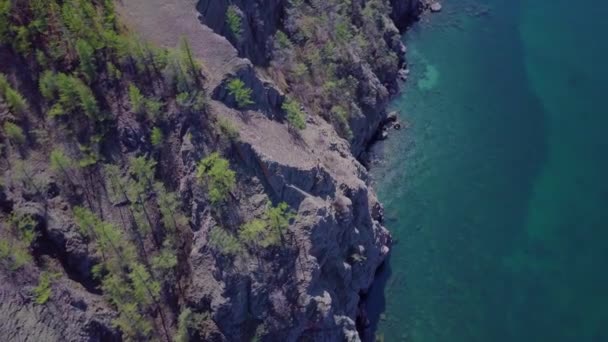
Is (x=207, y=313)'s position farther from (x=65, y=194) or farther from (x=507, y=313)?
(x=507, y=313)

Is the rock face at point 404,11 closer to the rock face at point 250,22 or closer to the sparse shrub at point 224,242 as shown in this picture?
the rock face at point 250,22

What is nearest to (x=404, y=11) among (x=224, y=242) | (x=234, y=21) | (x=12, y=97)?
(x=234, y=21)

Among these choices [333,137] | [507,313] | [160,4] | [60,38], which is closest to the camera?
[60,38]

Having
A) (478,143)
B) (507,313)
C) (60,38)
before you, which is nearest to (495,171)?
(478,143)

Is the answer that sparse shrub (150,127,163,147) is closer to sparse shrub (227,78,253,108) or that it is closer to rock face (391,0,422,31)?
sparse shrub (227,78,253,108)

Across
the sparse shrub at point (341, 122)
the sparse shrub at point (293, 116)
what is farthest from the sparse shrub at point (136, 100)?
the sparse shrub at point (341, 122)

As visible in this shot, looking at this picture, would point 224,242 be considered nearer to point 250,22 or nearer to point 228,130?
point 228,130
